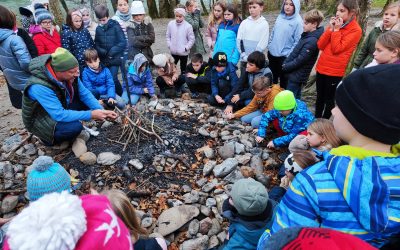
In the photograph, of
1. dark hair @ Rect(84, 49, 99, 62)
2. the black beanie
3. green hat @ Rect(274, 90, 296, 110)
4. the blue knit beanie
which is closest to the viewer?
the black beanie

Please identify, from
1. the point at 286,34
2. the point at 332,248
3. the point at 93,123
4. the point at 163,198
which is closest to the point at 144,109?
the point at 93,123

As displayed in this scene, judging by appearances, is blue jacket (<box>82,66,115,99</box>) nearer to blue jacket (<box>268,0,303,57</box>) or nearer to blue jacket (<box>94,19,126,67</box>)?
blue jacket (<box>94,19,126,67</box>)

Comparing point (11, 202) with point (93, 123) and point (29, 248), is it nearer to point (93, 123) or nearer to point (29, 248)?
point (93, 123)

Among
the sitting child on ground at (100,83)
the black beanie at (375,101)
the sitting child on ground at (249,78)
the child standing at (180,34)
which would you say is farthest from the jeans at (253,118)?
the black beanie at (375,101)

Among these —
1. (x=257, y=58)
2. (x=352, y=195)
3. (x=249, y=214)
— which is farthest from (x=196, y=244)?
(x=257, y=58)

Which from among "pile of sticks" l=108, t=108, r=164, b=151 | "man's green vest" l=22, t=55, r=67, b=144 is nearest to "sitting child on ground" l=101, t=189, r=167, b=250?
"pile of sticks" l=108, t=108, r=164, b=151

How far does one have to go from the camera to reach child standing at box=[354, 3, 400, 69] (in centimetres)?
418

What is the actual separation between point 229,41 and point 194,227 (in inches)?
155

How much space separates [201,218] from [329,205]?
7.00ft

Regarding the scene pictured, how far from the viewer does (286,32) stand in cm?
518

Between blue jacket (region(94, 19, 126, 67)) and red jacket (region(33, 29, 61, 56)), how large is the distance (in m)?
0.78

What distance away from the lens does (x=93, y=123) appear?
464cm

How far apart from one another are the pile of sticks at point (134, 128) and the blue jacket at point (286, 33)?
272 centimetres

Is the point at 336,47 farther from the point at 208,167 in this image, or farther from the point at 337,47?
the point at 208,167
